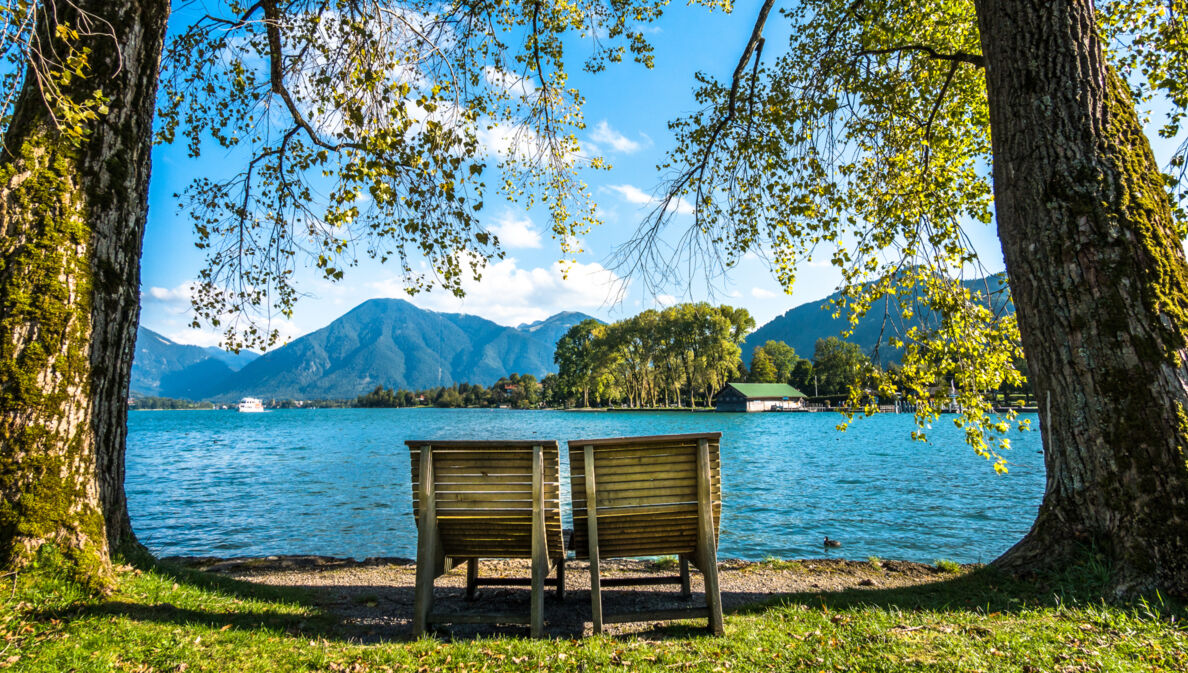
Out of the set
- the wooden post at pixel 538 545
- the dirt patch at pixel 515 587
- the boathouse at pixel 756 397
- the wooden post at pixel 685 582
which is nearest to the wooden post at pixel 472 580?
the dirt patch at pixel 515 587

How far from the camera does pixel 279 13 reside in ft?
24.5

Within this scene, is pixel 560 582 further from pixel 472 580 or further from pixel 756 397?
pixel 756 397

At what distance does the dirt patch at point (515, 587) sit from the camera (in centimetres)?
460

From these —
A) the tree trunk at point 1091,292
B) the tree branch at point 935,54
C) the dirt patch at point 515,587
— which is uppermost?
the tree branch at point 935,54

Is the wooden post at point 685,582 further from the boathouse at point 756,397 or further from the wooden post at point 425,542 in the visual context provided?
→ the boathouse at point 756,397

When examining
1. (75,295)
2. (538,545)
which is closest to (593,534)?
(538,545)

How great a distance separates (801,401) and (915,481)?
8539 centimetres

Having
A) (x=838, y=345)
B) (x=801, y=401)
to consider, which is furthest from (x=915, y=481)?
(x=801, y=401)

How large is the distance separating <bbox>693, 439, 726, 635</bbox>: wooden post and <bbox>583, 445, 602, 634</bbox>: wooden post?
2.47ft

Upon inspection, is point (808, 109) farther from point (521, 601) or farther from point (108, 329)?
point (108, 329)

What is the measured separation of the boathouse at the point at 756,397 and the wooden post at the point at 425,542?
3652 inches

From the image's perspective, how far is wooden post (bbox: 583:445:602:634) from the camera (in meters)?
4.09

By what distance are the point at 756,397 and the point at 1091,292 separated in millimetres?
93017

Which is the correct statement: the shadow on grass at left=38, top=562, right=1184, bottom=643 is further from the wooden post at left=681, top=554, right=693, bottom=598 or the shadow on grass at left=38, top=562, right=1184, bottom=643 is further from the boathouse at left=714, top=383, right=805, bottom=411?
the boathouse at left=714, top=383, right=805, bottom=411
